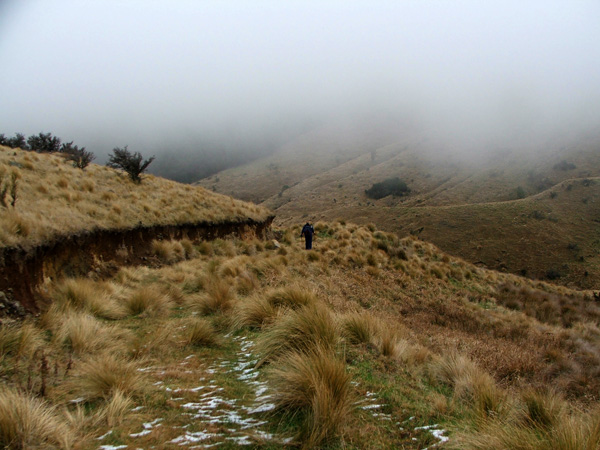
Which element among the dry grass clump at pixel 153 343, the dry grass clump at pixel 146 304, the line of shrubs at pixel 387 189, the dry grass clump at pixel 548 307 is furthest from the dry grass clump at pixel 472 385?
the line of shrubs at pixel 387 189

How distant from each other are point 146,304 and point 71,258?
3024 millimetres

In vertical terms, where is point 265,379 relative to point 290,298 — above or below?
below

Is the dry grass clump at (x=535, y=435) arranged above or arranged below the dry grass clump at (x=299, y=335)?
below

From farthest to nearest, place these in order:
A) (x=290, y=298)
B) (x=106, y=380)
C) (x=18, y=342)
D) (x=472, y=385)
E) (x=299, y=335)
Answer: (x=290, y=298) < (x=299, y=335) < (x=18, y=342) < (x=472, y=385) < (x=106, y=380)

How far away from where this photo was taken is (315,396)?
3.09 meters

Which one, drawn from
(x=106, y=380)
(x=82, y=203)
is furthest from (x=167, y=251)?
(x=106, y=380)

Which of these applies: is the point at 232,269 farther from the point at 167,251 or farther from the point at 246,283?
the point at 167,251

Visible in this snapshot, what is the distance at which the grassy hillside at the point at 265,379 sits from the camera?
2.86 m

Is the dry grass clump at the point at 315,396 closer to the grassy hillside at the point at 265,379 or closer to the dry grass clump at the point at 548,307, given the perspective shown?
the grassy hillside at the point at 265,379

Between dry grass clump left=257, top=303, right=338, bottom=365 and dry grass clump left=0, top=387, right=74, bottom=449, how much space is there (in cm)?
220

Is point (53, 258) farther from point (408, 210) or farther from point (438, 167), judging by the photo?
point (438, 167)

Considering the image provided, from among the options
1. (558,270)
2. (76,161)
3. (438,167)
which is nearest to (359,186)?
(438,167)

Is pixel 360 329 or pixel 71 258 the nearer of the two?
pixel 360 329

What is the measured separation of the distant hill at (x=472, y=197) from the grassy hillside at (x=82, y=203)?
3636 cm
